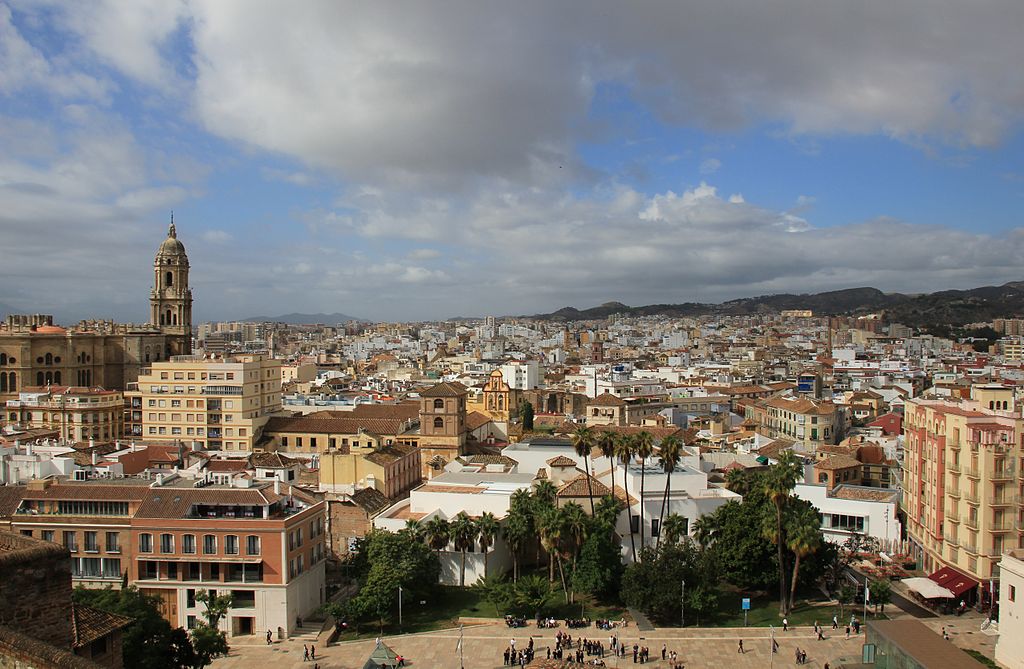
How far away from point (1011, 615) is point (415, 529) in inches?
892

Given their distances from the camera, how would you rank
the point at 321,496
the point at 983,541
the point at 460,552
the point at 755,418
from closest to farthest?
the point at 983,541 < the point at 460,552 < the point at 321,496 < the point at 755,418

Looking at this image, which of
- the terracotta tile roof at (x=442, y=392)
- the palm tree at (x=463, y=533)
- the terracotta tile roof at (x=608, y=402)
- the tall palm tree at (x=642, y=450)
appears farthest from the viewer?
the terracotta tile roof at (x=608, y=402)

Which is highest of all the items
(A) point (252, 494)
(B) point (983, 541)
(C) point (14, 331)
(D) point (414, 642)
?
(C) point (14, 331)

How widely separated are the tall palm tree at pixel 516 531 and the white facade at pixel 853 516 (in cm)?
1480

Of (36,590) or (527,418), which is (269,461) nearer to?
(527,418)

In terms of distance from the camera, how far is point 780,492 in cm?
3291

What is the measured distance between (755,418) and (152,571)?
202 ft

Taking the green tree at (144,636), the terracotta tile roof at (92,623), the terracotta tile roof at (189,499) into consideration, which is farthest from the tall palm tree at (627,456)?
the terracotta tile roof at (92,623)

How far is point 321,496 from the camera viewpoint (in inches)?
1622

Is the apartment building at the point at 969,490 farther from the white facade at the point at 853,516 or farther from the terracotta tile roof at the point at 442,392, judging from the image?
the terracotta tile roof at the point at 442,392

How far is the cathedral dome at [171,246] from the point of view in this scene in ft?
267

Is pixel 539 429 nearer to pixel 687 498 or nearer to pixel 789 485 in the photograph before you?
pixel 687 498

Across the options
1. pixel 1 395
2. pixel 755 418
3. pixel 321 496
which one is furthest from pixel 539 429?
pixel 1 395

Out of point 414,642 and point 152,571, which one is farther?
point 152,571
